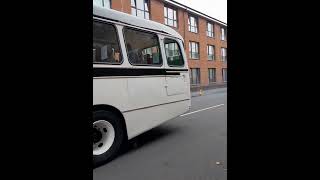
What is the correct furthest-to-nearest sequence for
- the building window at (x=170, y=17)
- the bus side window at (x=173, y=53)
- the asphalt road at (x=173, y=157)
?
1. the building window at (x=170, y=17)
2. the bus side window at (x=173, y=53)
3. the asphalt road at (x=173, y=157)

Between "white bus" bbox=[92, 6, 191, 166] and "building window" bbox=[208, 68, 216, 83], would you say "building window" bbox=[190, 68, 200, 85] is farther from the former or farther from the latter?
"white bus" bbox=[92, 6, 191, 166]

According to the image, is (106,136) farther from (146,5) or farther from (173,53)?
(146,5)

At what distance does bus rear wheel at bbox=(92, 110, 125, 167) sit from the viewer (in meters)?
3.75

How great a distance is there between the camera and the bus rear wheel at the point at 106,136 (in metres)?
3.75

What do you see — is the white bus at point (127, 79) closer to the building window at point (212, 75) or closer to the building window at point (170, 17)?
the building window at point (170, 17)

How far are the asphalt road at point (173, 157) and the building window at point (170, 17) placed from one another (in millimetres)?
19468

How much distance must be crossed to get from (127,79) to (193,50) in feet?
76.0

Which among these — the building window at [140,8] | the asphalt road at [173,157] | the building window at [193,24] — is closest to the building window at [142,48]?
the asphalt road at [173,157]

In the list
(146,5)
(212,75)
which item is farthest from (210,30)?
(146,5)

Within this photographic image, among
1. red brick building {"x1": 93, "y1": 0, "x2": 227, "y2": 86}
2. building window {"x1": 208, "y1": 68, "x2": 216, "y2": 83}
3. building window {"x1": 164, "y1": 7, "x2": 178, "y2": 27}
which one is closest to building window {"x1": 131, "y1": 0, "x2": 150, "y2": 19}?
red brick building {"x1": 93, "y1": 0, "x2": 227, "y2": 86}

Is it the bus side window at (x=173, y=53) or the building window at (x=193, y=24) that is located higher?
the building window at (x=193, y=24)

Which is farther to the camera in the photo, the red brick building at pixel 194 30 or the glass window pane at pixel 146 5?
the glass window pane at pixel 146 5

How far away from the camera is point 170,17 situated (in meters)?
24.0
